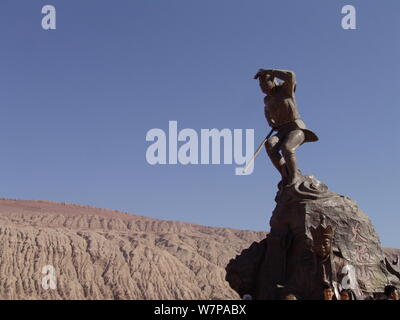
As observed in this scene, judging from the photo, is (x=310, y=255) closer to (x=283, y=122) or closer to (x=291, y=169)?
(x=291, y=169)

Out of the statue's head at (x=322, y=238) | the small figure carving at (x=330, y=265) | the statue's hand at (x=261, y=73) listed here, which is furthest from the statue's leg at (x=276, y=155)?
the statue's head at (x=322, y=238)

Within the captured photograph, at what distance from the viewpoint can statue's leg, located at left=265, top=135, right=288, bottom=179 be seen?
1237cm

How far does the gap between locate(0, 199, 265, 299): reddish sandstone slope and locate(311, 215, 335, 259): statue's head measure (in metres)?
42.9

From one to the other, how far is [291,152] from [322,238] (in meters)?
2.92

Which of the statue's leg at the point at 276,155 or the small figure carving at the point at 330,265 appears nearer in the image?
the small figure carving at the point at 330,265

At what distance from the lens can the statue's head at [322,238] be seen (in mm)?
9703

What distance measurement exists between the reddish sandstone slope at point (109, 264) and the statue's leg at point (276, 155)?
134 feet

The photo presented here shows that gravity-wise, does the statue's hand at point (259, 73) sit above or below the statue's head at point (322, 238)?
above

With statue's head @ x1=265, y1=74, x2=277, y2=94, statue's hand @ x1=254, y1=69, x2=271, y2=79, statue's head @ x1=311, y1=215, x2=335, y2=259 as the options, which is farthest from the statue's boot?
statue's head @ x1=311, y1=215, x2=335, y2=259

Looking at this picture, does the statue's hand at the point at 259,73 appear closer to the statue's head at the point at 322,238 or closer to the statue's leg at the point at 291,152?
the statue's leg at the point at 291,152
